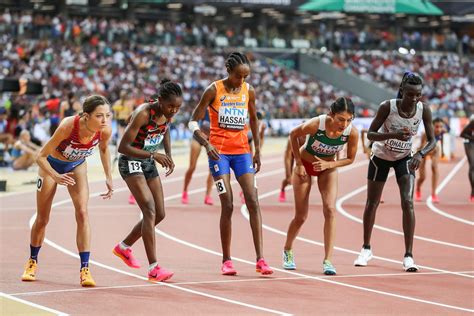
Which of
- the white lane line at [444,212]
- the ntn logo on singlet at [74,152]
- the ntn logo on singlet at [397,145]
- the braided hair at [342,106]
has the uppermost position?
the braided hair at [342,106]

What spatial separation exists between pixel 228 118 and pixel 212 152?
1.38 ft

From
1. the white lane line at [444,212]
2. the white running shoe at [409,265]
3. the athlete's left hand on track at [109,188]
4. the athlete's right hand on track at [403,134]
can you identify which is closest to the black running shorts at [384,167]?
the athlete's right hand on track at [403,134]

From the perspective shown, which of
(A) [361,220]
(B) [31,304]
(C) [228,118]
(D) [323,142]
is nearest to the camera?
(B) [31,304]

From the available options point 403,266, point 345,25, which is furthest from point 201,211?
point 345,25

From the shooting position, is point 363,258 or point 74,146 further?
point 363,258

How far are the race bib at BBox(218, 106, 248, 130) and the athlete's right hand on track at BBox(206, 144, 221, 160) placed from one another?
11.9 inches

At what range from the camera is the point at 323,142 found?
35.0 feet

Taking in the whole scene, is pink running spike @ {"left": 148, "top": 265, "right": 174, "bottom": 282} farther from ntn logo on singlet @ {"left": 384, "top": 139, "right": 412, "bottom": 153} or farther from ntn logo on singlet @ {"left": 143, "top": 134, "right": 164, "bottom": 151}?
ntn logo on singlet @ {"left": 384, "top": 139, "right": 412, "bottom": 153}

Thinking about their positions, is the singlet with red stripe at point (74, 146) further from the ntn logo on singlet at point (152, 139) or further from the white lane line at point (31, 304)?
the white lane line at point (31, 304)

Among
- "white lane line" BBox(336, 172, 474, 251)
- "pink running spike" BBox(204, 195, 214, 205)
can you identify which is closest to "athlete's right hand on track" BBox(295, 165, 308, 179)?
"white lane line" BBox(336, 172, 474, 251)

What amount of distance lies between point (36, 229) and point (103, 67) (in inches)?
1185

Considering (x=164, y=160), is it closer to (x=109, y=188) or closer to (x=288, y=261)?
(x=109, y=188)

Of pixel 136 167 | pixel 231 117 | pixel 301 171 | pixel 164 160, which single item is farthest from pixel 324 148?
pixel 136 167

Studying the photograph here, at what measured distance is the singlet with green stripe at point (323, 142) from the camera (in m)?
10.6
